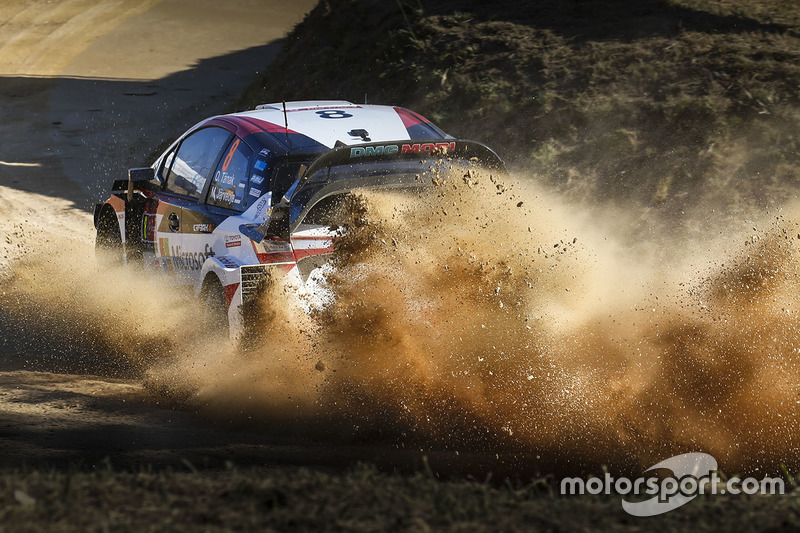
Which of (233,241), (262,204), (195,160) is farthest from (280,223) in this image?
(195,160)

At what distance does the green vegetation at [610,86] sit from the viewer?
10305mm

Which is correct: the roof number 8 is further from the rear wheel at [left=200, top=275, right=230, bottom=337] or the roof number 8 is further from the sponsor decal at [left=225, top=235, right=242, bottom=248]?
the rear wheel at [left=200, top=275, right=230, bottom=337]

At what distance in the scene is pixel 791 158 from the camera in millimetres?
9922

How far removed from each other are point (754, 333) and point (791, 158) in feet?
16.0

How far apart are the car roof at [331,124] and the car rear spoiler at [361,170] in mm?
394

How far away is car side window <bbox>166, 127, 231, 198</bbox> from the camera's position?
23.1 feet

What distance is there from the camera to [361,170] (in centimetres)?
618

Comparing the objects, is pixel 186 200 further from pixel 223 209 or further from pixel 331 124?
pixel 331 124

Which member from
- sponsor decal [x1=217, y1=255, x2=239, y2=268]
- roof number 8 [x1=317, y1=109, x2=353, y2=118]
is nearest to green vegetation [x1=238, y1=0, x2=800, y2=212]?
roof number 8 [x1=317, y1=109, x2=353, y2=118]

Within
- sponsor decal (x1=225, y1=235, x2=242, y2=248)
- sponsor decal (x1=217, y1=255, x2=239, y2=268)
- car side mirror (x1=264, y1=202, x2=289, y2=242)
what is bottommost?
sponsor decal (x1=217, y1=255, x2=239, y2=268)

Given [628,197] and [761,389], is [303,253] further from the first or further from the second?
[628,197]

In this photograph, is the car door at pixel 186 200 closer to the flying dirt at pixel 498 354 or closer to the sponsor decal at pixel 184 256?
the sponsor decal at pixel 184 256

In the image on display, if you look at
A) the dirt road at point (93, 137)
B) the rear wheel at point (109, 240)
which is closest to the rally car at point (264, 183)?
the rear wheel at point (109, 240)

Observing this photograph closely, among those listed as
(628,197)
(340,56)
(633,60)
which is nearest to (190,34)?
(340,56)
